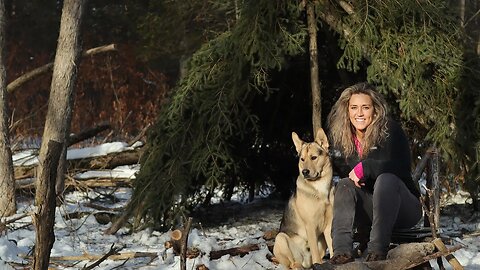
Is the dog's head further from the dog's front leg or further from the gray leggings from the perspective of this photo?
the gray leggings

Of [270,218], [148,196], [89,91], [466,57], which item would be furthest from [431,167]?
[89,91]

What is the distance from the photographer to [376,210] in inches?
186

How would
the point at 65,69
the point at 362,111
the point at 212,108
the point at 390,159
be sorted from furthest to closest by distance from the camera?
the point at 65,69, the point at 212,108, the point at 362,111, the point at 390,159

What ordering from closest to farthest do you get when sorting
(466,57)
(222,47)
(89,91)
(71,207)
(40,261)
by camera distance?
(40,261)
(466,57)
(222,47)
(71,207)
(89,91)

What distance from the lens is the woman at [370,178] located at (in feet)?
15.4

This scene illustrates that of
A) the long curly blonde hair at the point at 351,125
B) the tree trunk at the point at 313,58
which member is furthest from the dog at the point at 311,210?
the tree trunk at the point at 313,58

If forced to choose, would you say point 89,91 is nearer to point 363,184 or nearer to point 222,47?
point 222,47

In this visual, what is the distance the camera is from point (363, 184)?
16.6ft

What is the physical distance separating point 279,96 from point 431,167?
87.9 inches

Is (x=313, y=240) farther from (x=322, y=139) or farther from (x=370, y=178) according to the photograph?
(x=370, y=178)

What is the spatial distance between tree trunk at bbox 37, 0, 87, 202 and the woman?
419 cm

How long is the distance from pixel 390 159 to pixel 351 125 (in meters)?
0.44

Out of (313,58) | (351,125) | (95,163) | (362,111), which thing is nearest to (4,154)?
(95,163)

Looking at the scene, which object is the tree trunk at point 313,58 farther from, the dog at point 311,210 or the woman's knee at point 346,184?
the woman's knee at point 346,184
